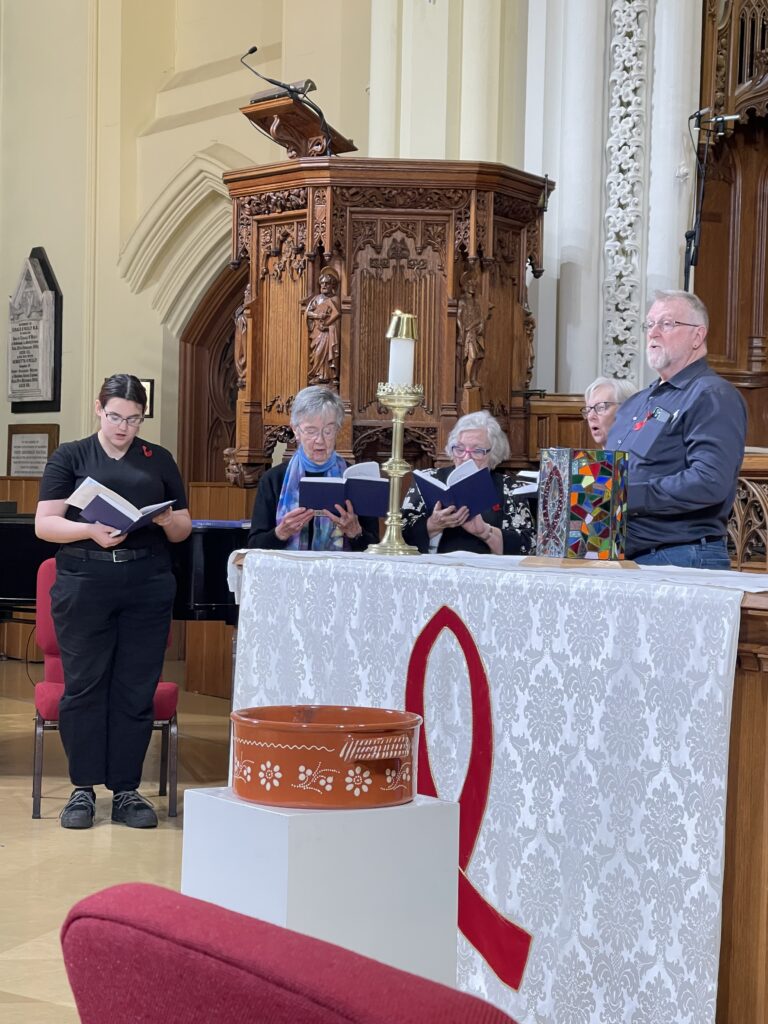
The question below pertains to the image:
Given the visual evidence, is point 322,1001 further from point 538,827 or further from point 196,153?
point 196,153

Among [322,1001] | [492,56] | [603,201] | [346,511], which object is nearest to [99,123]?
[492,56]

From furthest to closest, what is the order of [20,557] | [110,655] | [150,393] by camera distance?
[150,393]
[20,557]
[110,655]

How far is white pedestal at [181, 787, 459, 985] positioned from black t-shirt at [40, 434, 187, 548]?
3.49 meters

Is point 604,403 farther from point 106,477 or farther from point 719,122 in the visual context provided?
point 719,122

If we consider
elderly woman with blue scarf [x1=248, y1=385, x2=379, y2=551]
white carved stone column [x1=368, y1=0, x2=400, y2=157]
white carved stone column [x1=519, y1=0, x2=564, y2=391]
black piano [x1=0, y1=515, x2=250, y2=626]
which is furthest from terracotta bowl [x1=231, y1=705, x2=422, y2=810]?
white carved stone column [x1=368, y1=0, x2=400, y2=157]

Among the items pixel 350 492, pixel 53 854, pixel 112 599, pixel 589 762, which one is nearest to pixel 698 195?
pixel 350 492

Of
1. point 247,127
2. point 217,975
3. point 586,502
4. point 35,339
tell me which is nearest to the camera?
point 217,975

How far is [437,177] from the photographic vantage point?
6297 mm

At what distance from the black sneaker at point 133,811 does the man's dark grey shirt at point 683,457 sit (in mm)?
2437

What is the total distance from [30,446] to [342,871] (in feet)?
34.4

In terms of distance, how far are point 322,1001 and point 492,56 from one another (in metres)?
7.36

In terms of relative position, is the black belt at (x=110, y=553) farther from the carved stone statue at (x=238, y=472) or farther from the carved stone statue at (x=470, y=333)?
the carved stone statue at (x=470, y=333)

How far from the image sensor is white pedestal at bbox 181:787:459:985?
5.90ft

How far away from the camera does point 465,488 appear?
4.13 m
